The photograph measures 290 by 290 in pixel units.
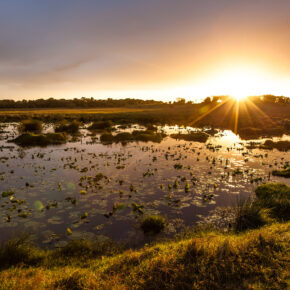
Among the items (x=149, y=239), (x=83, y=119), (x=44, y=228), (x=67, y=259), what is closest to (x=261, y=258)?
(x=149, y=239)

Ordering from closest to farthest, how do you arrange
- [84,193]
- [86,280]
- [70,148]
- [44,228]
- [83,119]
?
[86,280]
[44,228]
[84,193]
[70,148]
[83,119]

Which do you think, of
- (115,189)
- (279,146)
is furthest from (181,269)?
(279,146)

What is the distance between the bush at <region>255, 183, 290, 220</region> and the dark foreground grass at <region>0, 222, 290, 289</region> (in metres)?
4.06

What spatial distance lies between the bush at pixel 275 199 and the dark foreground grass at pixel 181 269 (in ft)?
13.3

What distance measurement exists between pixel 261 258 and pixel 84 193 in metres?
11.6

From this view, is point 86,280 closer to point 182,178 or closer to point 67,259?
point 67,259

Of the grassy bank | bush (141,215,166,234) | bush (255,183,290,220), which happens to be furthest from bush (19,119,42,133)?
bush (255,183,290,220)

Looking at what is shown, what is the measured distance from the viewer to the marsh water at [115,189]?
10.7 m

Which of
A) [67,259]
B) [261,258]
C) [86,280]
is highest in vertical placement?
[261,258]

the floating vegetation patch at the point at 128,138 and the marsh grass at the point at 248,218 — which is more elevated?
the floating vegetation patch at the point at 128,138

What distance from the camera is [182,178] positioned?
1748 cm

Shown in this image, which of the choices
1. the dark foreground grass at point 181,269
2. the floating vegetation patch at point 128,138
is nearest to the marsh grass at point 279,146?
the floating vegetation patch at point 128,138

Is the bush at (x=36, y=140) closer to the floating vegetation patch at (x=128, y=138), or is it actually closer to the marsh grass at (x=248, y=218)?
the floating vegetation patch at (x=128, y=138)

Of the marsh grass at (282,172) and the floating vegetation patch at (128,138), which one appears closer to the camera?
the marsh grass at (282,172)
